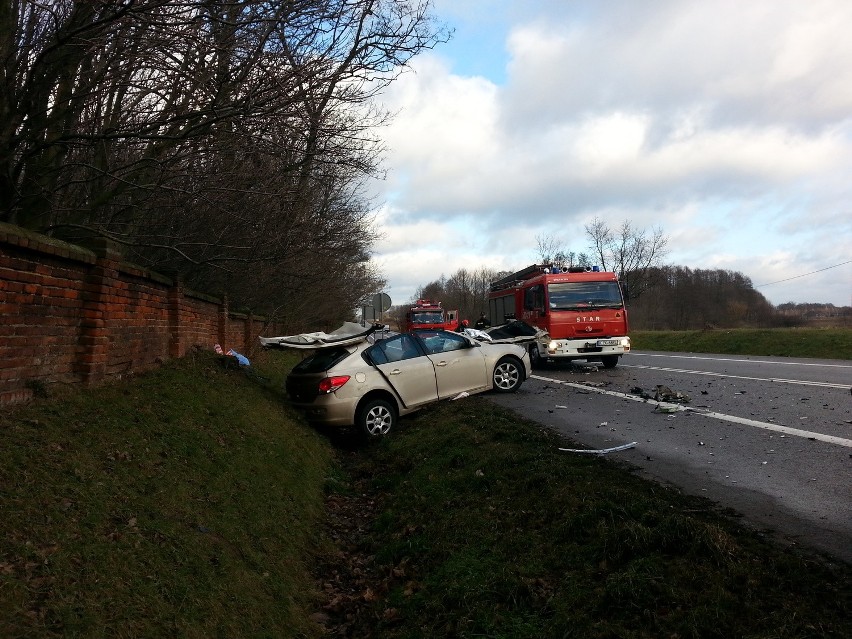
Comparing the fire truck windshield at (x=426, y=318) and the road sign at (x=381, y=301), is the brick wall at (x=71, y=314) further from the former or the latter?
the fire truck windshield at (x=426, y=318)

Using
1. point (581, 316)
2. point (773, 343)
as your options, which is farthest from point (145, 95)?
point (773, 343)

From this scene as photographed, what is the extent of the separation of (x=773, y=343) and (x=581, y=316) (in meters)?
13.3

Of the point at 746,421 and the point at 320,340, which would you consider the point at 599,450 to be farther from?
the point at 320,340

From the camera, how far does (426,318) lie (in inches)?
1391

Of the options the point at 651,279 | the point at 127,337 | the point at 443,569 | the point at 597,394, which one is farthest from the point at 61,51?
the point at 651,279

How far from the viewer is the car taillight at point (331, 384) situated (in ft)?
29.8

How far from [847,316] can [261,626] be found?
40.2 m

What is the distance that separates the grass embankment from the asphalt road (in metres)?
0.65

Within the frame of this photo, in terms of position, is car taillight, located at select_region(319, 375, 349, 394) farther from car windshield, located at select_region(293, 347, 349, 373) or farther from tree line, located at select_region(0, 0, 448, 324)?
tree line, located at select_region(0, 0, 448, 324)

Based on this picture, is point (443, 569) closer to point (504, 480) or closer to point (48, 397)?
point (504, 480)

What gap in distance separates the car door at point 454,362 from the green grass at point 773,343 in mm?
16792

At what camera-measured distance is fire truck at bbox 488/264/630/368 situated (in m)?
16.5

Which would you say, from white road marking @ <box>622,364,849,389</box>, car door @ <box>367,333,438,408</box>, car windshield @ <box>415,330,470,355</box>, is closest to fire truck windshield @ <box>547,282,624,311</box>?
white road marking @ <box>622,364,849,389</box>

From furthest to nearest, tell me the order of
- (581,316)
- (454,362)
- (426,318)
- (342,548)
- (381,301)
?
1. (426,318)
2. (381,301)
3. (581,316)
4. (454,362)
5. (342,548)
